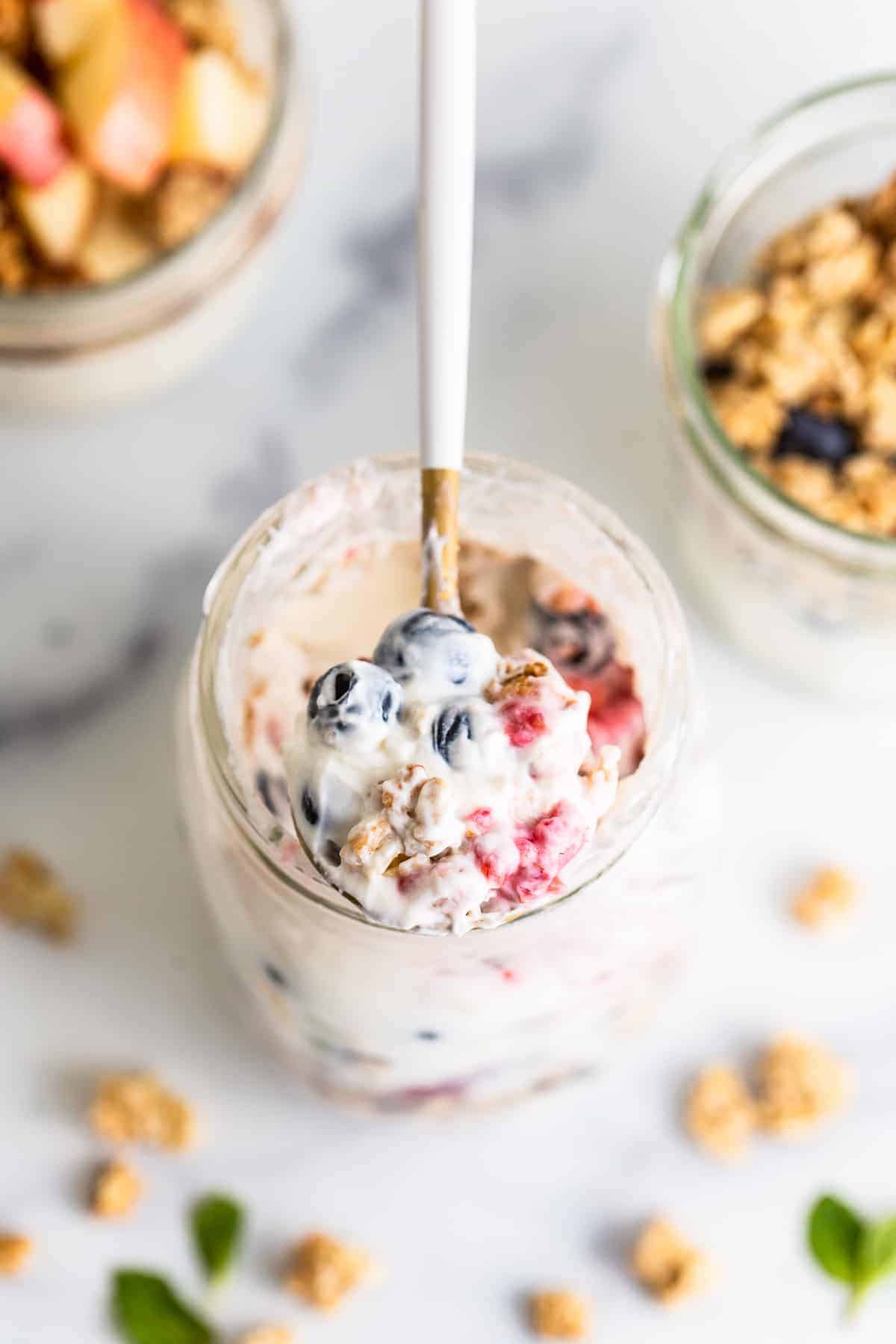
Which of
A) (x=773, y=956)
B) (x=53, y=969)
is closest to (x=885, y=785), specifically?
(x=773, y=956)

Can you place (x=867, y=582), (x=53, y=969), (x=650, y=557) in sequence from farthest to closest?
(x=53, y=969) → (x=867, y=582) → (x=650, y=557)

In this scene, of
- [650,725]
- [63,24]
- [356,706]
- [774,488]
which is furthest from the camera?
[63,24]

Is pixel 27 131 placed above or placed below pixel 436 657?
above

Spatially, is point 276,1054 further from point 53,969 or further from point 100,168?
point 100,168

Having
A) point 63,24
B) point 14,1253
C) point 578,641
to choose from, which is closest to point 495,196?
point 63,24

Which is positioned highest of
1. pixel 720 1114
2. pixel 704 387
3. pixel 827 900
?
pixel 704 387

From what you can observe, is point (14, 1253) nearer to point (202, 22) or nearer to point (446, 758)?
point (446, 758)
